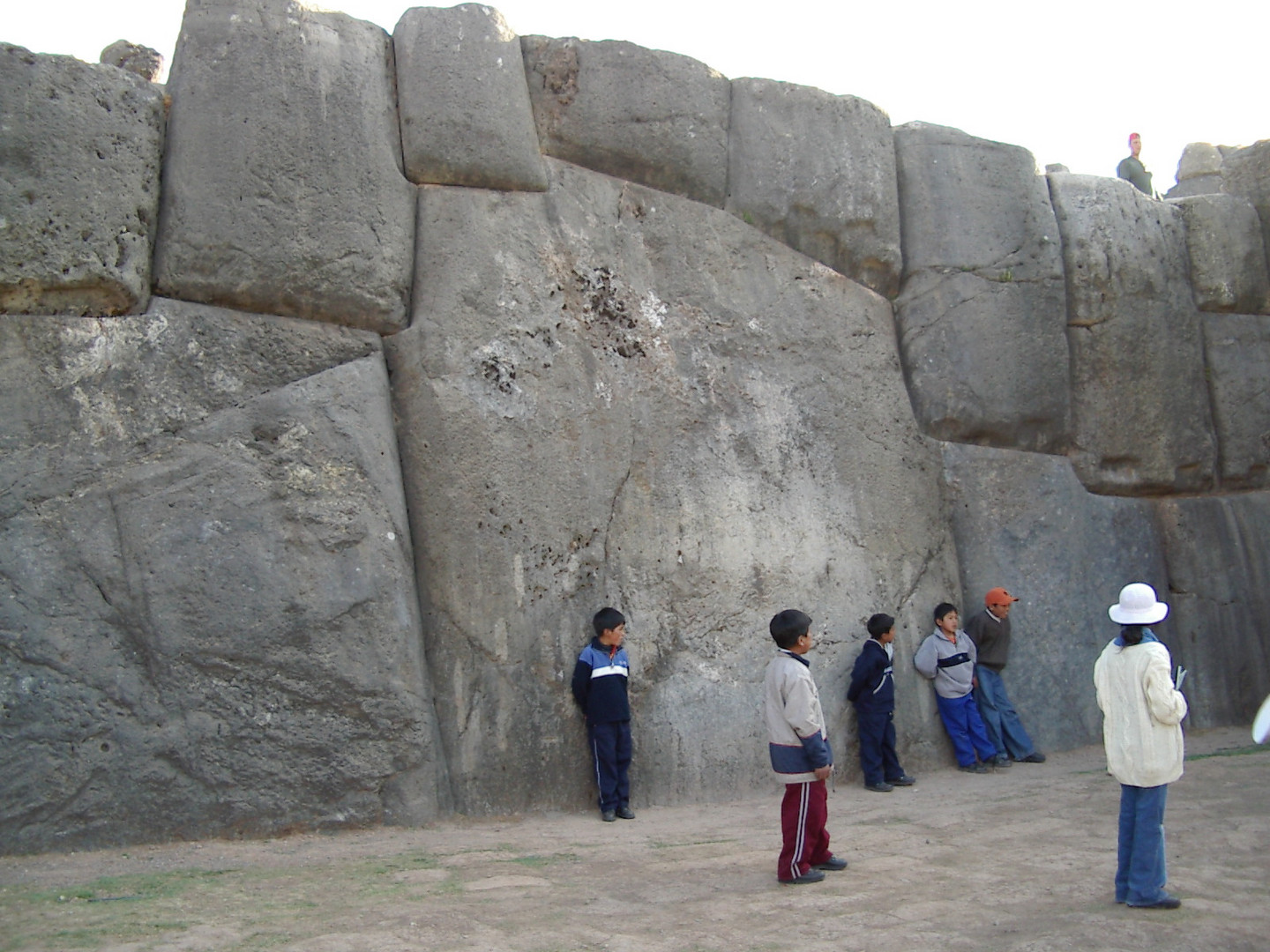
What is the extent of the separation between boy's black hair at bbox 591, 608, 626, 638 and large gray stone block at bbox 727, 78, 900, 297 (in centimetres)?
278

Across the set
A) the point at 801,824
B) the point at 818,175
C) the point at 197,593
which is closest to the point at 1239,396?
the point at 818,175

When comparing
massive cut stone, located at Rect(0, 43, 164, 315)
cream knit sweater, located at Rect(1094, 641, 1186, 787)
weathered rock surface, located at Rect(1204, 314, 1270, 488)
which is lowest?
cream knit sweater, located at Rect(1094, 641, 1186, 787)

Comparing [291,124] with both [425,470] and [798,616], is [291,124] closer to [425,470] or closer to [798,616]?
[425,470]

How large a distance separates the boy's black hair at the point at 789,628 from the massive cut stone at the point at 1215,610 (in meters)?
4.41

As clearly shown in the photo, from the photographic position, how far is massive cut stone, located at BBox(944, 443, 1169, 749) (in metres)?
7.57

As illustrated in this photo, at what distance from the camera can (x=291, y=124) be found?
6.09 meters

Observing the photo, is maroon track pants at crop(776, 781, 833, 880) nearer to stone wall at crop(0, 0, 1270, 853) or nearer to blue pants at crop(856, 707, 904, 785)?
stone wall at crop(0, 0, 1270, 853)

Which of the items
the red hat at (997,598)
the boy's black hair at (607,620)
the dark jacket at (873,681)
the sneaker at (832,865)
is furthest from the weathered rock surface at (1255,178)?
the sneaker at (832,865)

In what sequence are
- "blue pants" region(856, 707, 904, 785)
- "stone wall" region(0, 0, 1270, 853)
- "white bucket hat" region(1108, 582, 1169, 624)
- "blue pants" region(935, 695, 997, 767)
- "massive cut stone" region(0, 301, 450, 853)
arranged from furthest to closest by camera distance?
1. "blue pants" region(935, 695, 997, 767)
2. "blue pants" region(856, 707, 904, 785)
3. "stone wall" region(0, 0, 1270, 853)
4. "massive cut stone" region(0, 301, 450, 853)
5. "white bucket hat" region(1108, 582, 1169, 624)

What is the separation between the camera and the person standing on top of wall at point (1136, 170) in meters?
11.0

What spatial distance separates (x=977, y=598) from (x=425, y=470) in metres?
3.71

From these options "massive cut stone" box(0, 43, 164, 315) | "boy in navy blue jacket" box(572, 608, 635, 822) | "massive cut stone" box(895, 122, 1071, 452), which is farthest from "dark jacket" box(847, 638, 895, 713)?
"massive cut stone" box(0, 43, 164, 315)

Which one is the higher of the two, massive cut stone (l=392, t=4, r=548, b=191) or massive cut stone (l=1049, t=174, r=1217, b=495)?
massive cut stone (l=392, t=4, r=548, b=191)

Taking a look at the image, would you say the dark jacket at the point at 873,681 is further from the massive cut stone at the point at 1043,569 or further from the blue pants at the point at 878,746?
the massive cut stone at the point at 1043,569
